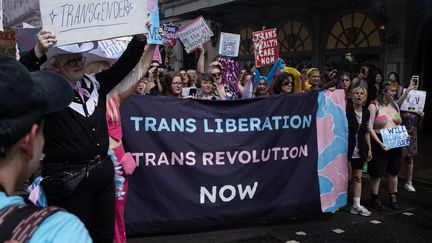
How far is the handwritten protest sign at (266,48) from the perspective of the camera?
7062 mm

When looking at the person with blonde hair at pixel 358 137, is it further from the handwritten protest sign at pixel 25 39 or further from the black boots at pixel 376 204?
the handwritten protest sign at pixel 25 39

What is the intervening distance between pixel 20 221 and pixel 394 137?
4936 millimetres

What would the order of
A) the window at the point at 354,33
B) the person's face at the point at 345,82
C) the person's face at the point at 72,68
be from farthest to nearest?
the window at the point at 354,33
the person's face at the point at 345,82
the person's face at the point at 72,68

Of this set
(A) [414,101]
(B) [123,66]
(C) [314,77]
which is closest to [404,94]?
(A) [414,101]

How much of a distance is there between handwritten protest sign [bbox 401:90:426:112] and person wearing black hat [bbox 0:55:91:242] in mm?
5886

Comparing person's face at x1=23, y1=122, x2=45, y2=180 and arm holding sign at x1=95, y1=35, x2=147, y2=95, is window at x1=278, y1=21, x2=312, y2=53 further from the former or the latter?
person's face at x1=23, y1=122, x2=45, y2=180

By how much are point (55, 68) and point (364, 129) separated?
11.9 feet

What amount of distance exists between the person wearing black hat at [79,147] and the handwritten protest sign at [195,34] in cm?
487

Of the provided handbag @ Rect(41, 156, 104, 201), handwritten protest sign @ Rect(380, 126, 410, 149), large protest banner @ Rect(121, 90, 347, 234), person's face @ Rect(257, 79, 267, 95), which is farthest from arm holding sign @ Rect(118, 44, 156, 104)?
person's face @ Rect(257, 79, 267, 95)

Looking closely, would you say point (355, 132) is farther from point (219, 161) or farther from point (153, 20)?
point (153, 20)

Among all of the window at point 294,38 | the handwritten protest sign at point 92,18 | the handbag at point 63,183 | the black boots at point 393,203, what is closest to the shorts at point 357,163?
the black boots at point 393,203

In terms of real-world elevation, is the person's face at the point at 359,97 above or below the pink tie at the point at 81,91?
below

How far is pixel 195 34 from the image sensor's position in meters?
7.35

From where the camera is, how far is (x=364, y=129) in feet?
16.2
